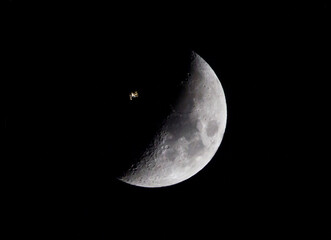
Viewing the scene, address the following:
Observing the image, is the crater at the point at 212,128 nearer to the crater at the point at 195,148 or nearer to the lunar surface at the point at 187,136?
the lunar surface at the point at 187,136

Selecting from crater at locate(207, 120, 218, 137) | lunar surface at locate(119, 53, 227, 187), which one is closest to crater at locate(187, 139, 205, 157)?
lunar surface at locate(119, 53, 227, 187)

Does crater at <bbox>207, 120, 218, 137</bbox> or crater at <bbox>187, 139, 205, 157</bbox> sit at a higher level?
crater at <bbox>207, 120, 218, 137</bbox>

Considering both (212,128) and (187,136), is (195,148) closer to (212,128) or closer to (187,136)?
(187,136)

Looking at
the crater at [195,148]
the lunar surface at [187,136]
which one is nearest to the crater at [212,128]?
the lunar surface at [187,136]

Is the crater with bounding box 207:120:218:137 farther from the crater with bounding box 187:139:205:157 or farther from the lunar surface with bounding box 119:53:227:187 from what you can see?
the crater with bounding box 187:139:205:157

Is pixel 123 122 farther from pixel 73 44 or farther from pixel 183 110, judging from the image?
pixel 73 44

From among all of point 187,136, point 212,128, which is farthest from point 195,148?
point 212,128

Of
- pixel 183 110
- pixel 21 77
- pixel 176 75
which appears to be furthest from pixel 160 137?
pixel 21 77

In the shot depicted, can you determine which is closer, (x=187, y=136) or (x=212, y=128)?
(x=187, y=136)
